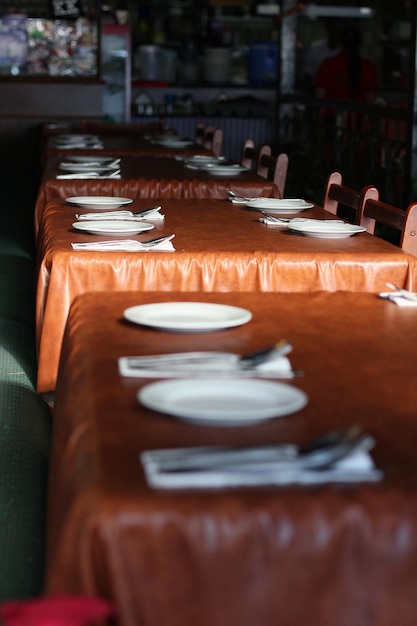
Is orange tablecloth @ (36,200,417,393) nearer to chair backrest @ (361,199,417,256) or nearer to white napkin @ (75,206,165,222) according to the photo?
chair backrest @ (361,199,417,256)

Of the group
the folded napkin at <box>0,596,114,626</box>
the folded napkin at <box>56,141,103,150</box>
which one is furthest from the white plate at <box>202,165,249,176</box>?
the folded napkin at <box>0,596,114,626</box>

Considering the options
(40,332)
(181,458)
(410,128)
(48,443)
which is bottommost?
(48,443)

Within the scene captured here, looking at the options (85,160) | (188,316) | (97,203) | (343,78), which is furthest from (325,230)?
(343,78)

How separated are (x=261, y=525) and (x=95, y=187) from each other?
2.85 meters

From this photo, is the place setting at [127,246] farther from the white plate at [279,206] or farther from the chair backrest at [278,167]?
the chair backrest at [278,167]

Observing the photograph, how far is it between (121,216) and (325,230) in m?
0.58

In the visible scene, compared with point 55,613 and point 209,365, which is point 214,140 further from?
point 55,613

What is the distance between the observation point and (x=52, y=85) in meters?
7.80

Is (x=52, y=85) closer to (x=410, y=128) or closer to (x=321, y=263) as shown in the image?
(x=410, y=128)

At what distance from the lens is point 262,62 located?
9.52 meters

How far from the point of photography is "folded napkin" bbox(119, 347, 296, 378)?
1307 mm

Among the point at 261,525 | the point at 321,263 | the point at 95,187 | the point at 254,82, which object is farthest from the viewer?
the point at 254,82

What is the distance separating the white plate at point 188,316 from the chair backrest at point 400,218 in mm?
929

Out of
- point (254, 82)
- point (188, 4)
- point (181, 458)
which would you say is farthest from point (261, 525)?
point (188, 4)
